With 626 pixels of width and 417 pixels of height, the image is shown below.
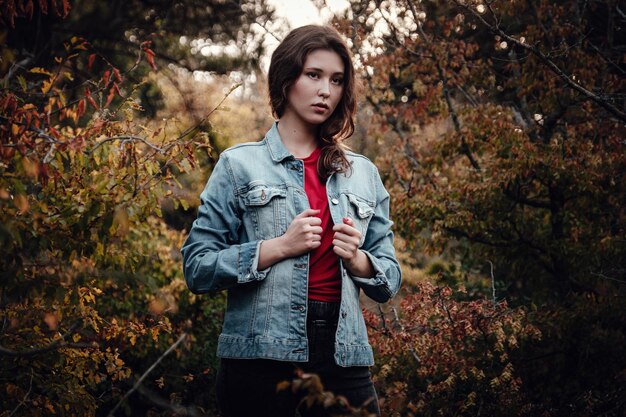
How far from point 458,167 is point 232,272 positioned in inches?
172

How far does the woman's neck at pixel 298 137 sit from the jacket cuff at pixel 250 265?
49 cm

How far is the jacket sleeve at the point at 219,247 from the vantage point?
2174 mm

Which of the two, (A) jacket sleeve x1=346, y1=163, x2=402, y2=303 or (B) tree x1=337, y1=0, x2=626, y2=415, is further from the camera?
(B) tree x1=337, y1=0, x2=626, y2=415

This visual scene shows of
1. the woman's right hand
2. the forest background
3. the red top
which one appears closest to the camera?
the woman's right hand

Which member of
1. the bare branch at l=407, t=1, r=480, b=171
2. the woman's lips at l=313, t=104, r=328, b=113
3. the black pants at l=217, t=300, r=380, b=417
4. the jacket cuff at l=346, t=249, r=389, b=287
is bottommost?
the black pants at l=217, t=300, r=380, b=417

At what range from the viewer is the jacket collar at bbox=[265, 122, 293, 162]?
242cm

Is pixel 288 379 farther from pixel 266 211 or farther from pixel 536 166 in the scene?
pixel 536 166

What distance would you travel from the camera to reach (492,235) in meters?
5.46

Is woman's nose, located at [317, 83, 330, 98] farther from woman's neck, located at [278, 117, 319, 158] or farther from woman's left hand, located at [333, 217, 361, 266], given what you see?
woman's left hand, located at [333, 217, 361, 266]

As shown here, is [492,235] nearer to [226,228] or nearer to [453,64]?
[453,64]

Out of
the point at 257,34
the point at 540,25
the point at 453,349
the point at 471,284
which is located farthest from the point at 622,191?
the point at 257,34

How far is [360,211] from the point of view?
244 centimetres

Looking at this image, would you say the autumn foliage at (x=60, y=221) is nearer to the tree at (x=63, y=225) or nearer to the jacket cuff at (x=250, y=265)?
the tree at (x=63, y=225)

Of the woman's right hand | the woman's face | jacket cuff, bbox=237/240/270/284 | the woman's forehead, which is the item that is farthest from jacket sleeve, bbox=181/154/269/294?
the woman's forehead
